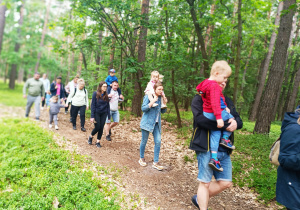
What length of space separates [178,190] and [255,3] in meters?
6.70

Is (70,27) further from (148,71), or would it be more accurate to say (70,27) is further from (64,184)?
(64,184)

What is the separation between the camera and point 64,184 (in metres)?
3.83

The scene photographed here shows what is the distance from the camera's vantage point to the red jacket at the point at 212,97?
8.20 ft

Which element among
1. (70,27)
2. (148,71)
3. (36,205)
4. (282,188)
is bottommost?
(36,205)

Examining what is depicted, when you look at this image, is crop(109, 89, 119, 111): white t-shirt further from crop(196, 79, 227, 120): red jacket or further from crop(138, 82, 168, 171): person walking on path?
crop(196, 79, 227, 120): red jacket

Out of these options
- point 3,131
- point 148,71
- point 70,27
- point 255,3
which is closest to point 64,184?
point 3,131

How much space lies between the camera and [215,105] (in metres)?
2.51

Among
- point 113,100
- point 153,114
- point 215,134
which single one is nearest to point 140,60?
point 113,100

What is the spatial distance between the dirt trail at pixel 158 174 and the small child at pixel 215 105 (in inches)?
63.2

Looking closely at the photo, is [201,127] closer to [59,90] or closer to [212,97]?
[212,97]

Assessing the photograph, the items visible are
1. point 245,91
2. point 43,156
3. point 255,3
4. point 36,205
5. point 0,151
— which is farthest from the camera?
point 245,91

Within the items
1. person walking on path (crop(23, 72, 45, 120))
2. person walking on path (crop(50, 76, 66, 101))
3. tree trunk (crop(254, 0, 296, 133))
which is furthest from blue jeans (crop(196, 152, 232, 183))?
person walking on path (crop(50, 76, 66, 101))

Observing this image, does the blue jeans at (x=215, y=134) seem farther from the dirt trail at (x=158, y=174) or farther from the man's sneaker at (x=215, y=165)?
the dirt trail at (x=158, y=174)

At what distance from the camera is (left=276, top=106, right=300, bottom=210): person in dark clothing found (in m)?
2.14
